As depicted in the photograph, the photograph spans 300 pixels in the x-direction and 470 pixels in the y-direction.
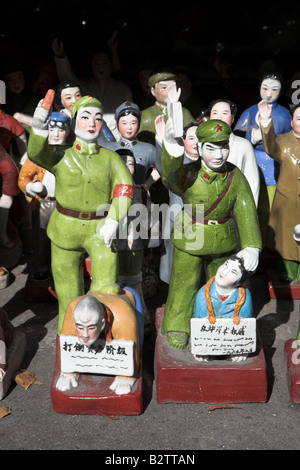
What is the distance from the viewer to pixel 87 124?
3.39 metres

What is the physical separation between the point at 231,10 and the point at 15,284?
3726mm

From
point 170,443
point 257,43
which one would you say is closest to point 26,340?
point 170,443

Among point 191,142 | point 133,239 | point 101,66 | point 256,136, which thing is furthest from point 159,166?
point 101,66

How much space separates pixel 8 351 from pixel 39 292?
1051 mm

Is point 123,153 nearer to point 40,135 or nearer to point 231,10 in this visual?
point 40,135

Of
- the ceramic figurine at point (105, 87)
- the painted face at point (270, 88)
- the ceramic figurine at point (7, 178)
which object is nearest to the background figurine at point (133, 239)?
A: the ceramic figurine at point (7, 178)

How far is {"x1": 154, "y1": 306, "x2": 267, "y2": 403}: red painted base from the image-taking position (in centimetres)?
342

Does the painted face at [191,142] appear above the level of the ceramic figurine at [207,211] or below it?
above

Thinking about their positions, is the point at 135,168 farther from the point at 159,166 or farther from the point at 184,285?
the point at 184,285

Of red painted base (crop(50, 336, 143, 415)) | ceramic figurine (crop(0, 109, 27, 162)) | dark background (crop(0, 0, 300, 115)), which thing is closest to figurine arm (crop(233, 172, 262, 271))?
red painted base (crop(50, 336, 143, 415))

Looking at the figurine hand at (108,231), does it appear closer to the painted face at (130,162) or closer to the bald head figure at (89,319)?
the bald head figure at (89,319)

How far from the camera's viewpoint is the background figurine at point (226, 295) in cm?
330

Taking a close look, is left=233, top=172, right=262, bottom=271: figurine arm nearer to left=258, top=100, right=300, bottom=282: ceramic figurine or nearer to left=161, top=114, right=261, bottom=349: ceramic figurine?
left=161, top=114, right=261, bottom=349: ceramic figurine

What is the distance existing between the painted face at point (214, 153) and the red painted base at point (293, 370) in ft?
3.94
